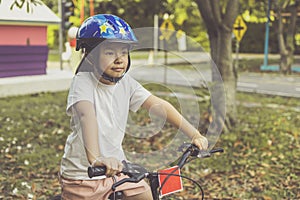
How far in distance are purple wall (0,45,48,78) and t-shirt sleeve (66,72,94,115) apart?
1016cm

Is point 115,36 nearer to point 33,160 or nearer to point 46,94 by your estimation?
point 33,160

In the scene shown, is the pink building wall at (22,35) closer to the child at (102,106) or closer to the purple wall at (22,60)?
the purple wall at (22,60)

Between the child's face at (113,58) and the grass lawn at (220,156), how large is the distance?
9.35ft

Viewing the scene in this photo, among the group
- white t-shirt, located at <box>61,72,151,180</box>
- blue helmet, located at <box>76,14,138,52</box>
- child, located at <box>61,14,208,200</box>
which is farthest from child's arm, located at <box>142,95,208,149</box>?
blue helmet, located at <box>76,14,138,52</box>

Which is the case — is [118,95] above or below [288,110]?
above

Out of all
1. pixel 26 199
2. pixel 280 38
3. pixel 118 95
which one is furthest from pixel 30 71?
pixel 118 95

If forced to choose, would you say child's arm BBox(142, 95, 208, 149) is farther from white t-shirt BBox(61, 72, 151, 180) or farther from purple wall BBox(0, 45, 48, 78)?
purple wall BBox(0, 45, 48, 78)

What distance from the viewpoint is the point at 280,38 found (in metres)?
17.8

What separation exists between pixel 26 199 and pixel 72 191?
246cm

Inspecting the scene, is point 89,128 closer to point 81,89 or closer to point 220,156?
point 81,89

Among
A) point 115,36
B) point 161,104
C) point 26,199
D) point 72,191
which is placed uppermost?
point 115,36

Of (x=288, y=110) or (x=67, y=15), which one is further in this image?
(x=67, y=15)

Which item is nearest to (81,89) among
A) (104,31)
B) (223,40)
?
(104,31)

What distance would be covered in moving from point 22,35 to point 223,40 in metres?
7.23
